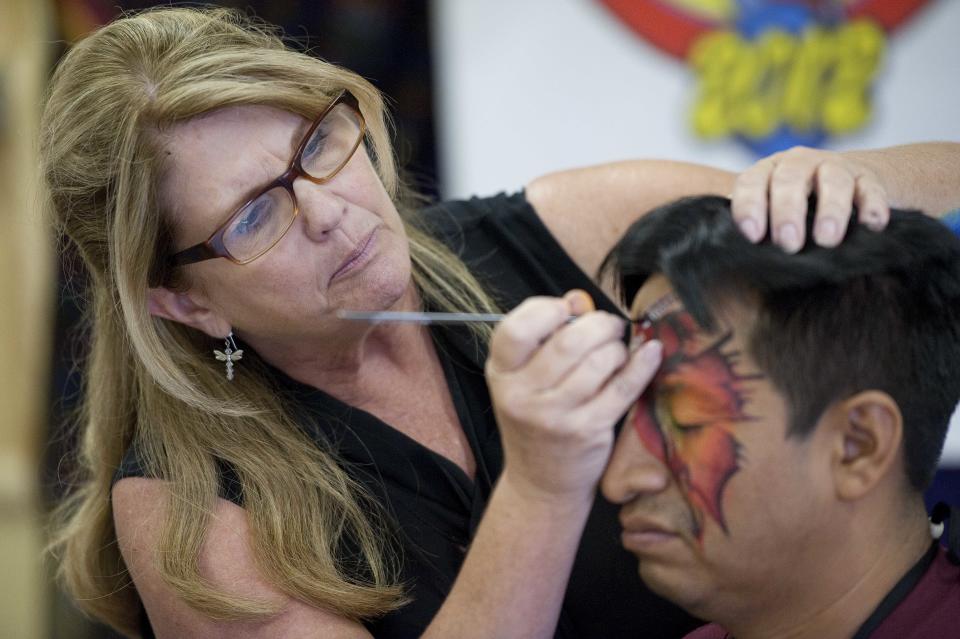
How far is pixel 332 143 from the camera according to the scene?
1479 millimetres

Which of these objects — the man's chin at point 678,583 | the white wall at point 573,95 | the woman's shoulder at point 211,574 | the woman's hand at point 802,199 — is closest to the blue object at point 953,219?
the woman's hand at point 802,199

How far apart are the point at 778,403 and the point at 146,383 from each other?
3.03 ft

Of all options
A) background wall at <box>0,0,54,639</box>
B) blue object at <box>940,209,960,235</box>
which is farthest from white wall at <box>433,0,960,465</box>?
blue object at <box>940,209,960,235</box>

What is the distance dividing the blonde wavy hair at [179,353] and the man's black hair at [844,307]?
1.92ft

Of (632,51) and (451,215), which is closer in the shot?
(451,215)

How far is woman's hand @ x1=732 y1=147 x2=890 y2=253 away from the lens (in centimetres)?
110

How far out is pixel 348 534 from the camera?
151 cm

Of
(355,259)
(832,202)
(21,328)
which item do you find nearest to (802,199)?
(832,202)

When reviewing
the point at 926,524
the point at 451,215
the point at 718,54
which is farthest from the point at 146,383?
the point at 718,54

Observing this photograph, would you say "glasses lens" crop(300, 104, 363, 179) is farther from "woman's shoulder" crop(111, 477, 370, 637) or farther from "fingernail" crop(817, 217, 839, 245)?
"fingernail" crop(817, 217, 839, 245)

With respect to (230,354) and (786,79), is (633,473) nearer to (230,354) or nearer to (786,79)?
(230,354)

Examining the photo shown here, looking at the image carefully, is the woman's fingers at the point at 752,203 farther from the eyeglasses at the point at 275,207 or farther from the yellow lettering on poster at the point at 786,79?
the yellow lettering on poster at the point at 786,79

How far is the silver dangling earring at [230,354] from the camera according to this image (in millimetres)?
1574

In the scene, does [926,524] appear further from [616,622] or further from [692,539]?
[616,622]
